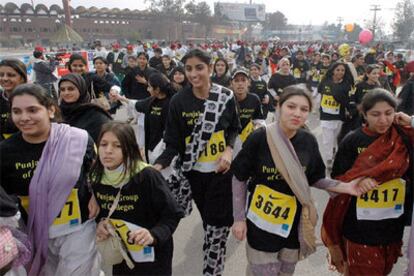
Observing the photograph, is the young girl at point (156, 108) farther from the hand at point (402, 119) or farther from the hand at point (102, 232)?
the hand at point (402, 119)

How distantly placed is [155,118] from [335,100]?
2.87 metres

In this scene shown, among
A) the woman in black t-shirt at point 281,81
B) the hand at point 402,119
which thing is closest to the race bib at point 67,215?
the hand at point 402,119

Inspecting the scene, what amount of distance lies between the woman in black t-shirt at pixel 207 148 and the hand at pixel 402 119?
1.16m

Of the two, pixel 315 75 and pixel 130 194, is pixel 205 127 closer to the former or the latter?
pixel 130 194

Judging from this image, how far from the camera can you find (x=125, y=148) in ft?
7.16

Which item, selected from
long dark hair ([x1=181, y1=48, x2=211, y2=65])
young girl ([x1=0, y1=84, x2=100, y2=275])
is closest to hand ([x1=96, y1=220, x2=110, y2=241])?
young girl ([x1=0, y1=84, x2=100, y2=275])

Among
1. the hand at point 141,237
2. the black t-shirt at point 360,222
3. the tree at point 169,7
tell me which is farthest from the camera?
the tree at point 169,7

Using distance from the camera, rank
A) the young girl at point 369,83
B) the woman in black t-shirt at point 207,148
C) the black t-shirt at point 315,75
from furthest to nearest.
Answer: the black t-shirt at point 315,75 < the young girl at point 369,83 < the woman in black t-shirt at point 207,148

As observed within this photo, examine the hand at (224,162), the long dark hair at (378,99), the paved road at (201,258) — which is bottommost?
the paved road at (201,258)

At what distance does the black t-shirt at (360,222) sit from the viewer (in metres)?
2.42

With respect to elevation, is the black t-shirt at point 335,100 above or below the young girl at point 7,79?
below

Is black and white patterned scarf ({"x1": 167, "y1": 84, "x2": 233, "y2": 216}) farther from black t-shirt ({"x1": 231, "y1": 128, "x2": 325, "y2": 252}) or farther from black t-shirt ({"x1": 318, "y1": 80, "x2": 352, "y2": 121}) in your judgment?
black t-shirt ({"x1": 318, "y1": 80, "x2": 352, "y2": 121})

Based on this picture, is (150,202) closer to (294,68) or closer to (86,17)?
(294,68)

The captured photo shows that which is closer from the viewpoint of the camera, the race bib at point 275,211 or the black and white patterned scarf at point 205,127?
the race bib at point 275,211
